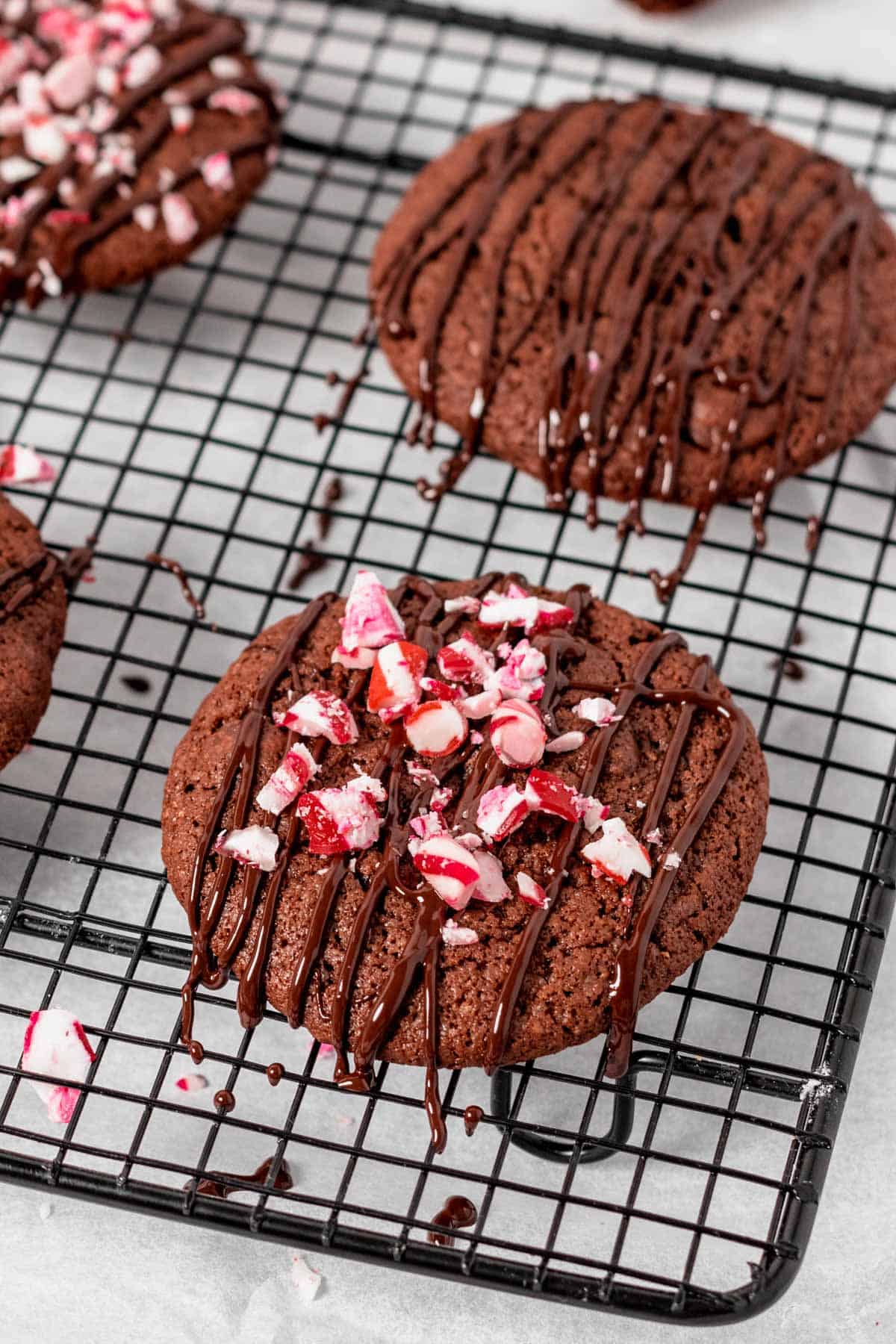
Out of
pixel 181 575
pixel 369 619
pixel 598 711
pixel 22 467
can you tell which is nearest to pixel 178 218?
pixel 22 467

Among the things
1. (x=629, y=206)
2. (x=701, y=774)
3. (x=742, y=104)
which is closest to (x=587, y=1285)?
(x=701, y=774)

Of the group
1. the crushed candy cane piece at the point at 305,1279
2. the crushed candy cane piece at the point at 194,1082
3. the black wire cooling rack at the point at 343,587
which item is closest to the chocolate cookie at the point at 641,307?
the black wire cooling rack at the point at 343,587

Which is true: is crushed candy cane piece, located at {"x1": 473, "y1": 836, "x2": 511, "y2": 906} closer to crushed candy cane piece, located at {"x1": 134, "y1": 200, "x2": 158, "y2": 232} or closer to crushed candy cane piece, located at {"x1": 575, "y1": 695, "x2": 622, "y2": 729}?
crushed candy cane piece, located at {"x1": 575, "y1": 695, "x2": 622, "y2": 729}

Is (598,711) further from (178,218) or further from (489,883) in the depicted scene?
(178,218)

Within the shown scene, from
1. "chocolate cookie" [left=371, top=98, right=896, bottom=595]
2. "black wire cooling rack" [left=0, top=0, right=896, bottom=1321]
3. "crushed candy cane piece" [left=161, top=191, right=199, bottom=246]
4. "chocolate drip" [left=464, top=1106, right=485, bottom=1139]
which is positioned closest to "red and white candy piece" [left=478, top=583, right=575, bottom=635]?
"black wire cooling rack" [left=0, top=0, right=896, bottom=1321]

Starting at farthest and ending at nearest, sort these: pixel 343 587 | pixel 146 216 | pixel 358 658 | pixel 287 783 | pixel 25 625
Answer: pixel 146 216, pixel 343 587, pixel 25 625, pixel 358 658, pixel 287 783

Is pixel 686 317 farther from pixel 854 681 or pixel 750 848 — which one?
pixel 750 848
